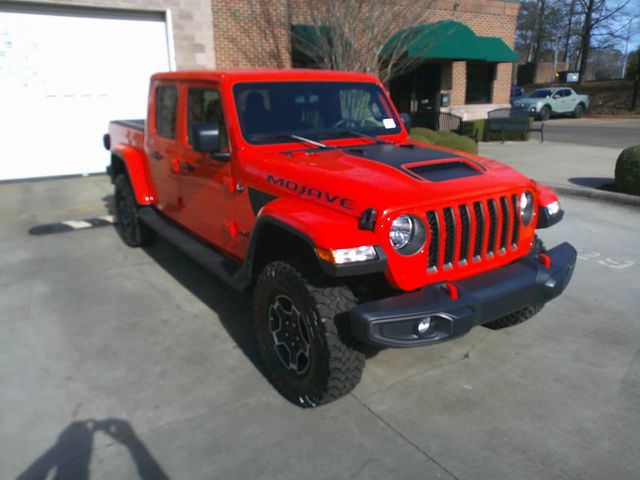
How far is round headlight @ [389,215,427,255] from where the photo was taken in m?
2.85

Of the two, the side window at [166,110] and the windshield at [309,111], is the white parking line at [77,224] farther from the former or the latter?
the windshield at [309,111]

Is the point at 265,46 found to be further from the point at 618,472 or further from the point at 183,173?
the point at 618,472

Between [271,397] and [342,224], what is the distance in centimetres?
123

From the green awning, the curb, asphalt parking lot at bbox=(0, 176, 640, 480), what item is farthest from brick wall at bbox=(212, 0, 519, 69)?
asphalt parking lot at bbox=(0, 176, 640, 480)

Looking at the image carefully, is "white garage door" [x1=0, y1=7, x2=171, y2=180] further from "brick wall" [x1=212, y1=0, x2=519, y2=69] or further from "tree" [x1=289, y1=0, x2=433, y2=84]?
"tree" [x1=289, y1=0, x2=433, y2=84]

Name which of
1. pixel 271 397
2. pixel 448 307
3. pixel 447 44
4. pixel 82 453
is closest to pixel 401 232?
pixel 448 307

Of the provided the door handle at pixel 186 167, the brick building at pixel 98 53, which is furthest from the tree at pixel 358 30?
the door handle at pixel 186 167

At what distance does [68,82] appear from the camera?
10484 mm

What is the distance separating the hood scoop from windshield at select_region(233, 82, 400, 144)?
952 mm

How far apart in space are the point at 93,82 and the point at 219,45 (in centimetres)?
292

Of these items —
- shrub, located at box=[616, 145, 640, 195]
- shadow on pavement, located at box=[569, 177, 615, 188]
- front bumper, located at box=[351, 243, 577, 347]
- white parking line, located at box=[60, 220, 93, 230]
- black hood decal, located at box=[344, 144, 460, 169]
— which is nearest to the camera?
front bumper, located at box=[351, 243, 577, 347]

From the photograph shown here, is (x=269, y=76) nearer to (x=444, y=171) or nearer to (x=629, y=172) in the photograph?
(x=444, y=171)

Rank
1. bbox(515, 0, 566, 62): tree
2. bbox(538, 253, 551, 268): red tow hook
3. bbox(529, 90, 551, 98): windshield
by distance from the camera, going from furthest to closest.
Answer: bbox(515, 0, 566, 62): tree
bbox(529, 90, 551, 98): windshield
bbox(538, 253, 551, 268): red tow hook

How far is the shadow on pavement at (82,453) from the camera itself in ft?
8.80
